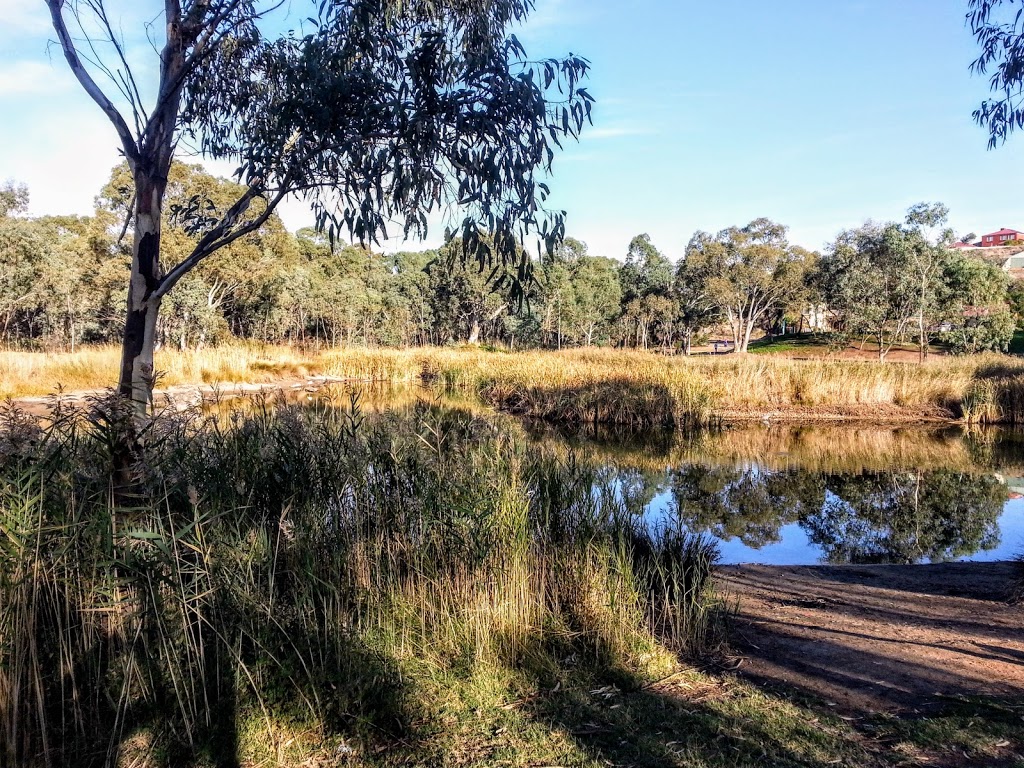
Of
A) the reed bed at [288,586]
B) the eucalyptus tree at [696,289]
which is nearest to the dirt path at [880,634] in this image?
the reed bed at [288,586]

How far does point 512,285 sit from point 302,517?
1.53m

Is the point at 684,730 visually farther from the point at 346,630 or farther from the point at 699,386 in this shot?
the point at 699,386

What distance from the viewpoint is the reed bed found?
249cm

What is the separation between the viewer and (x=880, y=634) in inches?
148

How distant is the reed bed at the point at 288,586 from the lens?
2490 millimetres

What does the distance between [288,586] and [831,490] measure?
352 inches

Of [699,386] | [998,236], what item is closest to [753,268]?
[699,386]

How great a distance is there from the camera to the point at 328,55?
129 inches

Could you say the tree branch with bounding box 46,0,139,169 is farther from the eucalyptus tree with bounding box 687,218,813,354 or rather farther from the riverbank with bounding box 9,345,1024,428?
the eucalyptus tree with bounding box 687,218,813,354

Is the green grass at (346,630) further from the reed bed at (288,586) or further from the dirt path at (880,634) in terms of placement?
the dirt path at (880,634)

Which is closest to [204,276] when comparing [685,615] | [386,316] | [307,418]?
[386,316]

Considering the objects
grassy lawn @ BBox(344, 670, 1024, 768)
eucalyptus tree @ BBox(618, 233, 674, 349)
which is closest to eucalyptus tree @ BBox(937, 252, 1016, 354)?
eucalyptus tree @ BBox(618, 233, 674, 349)

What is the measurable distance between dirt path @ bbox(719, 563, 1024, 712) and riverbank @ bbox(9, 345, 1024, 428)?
10.1 m

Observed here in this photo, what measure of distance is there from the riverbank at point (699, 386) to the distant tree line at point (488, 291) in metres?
4.63
